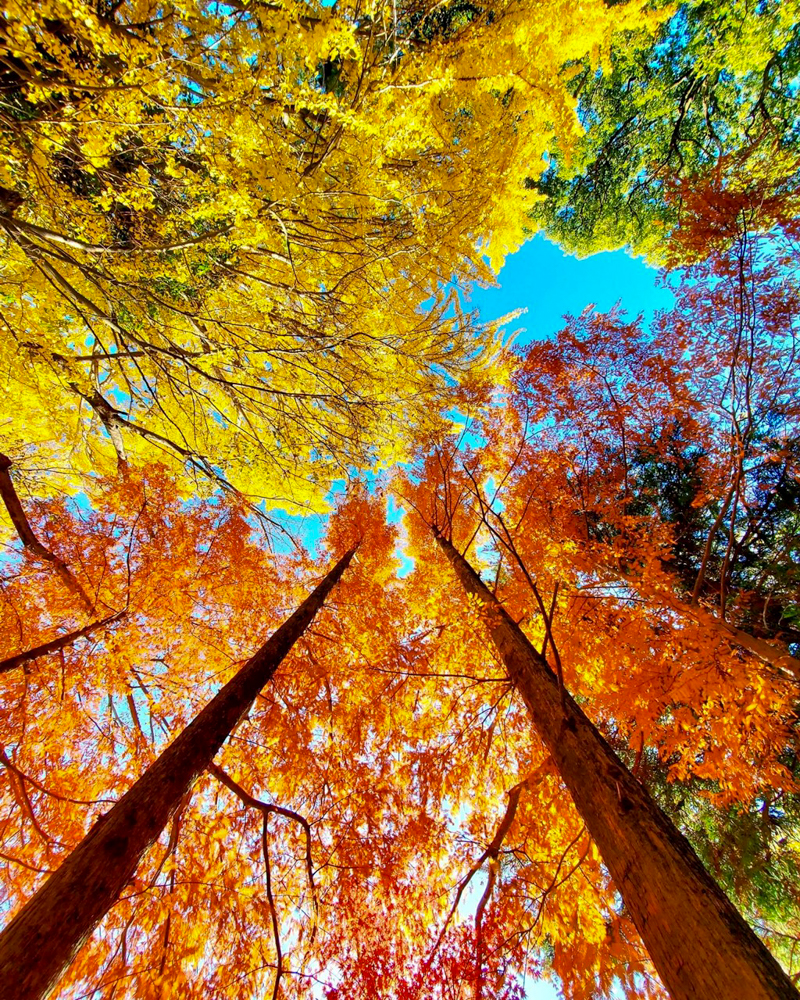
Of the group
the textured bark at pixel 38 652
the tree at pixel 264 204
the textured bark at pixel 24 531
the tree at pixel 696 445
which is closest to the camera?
the textured bark at pixel 38 652

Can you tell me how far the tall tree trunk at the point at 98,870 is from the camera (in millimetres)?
1658

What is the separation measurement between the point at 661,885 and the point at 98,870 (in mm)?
2866

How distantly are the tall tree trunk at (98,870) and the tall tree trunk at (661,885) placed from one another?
2.61 meters

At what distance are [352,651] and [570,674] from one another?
3245mm

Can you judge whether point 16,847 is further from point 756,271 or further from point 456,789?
point 756,271

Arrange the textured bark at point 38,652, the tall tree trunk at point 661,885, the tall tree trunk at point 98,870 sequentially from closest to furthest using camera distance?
the tall tree trunk at point 661,885 → the tall tree trunk at point 98,870 → the textured bark at point 38,652

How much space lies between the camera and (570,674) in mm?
5195

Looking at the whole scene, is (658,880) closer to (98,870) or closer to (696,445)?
(98,870)

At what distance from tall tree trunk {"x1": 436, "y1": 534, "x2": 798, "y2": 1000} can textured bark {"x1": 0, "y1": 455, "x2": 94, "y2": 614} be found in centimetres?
484

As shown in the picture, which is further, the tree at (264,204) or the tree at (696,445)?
the tree at (696,445)

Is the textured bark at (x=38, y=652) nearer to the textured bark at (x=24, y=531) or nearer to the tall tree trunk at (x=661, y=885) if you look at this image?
the textured bark at (x=24, y=531)

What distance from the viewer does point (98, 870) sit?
2.00 m

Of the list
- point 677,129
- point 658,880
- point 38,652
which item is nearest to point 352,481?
point 38,652

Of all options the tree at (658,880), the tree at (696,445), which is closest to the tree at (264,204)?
the tree at (696,445)
